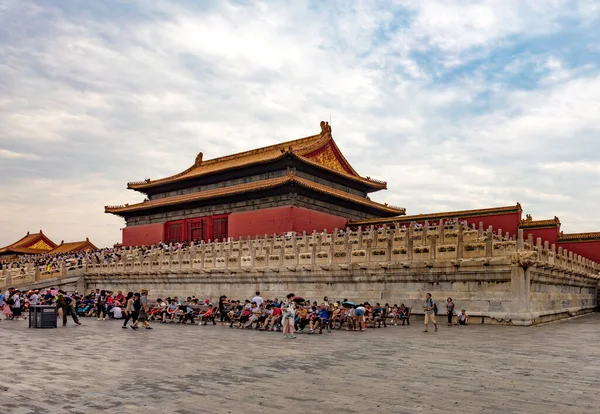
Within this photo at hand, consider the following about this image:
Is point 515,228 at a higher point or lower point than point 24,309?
higher

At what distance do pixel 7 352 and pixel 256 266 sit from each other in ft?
50.2

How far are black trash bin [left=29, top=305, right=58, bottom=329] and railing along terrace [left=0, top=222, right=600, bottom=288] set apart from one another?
9.77m

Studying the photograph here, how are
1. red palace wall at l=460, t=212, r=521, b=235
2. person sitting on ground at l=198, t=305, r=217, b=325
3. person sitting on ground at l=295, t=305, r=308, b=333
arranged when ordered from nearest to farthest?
person sitting on ground at l=295, t=305, r=308, b=333
person sitting on ground at l=198, t=305, r=217, b=325
red palace wall at l=460, t=212, r=521, b=235

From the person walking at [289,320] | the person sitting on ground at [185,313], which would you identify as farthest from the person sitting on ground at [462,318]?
Result: the person sitting on ground at [185,313]

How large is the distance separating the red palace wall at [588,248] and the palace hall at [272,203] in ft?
0.17

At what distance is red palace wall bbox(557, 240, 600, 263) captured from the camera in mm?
31219

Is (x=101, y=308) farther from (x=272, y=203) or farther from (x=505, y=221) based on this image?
(x=505, y=221)

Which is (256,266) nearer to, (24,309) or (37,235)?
(24,309)

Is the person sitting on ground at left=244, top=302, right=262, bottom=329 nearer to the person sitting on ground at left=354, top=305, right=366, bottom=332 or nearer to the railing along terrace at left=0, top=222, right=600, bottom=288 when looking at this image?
the person sitting on ground at left=354, top=305, right=366, bottom=332

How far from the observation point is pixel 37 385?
323 inches

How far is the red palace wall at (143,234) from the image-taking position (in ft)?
153

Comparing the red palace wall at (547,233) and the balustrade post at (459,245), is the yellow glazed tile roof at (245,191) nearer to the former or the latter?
the red palace wall at (547,233)

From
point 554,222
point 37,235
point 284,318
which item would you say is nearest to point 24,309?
point 284,318

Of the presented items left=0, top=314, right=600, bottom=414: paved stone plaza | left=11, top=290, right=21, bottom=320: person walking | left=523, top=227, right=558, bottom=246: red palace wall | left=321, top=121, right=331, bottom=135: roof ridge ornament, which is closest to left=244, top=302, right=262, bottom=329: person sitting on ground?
left=0, top=314, right=600, bottom=414: paved stone plaza
